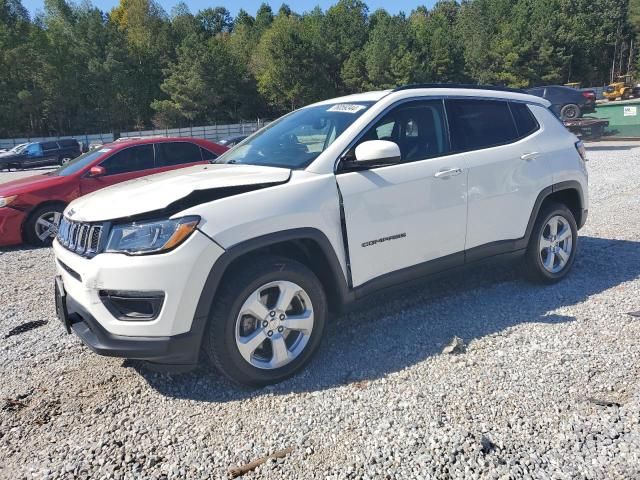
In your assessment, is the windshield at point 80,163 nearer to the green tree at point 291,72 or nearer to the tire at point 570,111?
the tire at point 570,111

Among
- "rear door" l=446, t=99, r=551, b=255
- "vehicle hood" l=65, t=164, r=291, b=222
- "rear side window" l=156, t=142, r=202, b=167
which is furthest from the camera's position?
"rear side window" l=156, t=142, r=202, b=167

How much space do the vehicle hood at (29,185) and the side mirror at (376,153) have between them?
240 inches

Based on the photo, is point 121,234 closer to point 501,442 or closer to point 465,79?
point 501,442

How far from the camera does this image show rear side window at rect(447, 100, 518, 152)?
4090 mm

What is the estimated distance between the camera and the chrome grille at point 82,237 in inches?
116

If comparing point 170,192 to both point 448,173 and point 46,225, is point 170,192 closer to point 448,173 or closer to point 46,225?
point 448,173

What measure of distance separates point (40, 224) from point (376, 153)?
629cm

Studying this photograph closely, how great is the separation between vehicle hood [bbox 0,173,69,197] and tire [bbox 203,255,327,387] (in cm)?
585

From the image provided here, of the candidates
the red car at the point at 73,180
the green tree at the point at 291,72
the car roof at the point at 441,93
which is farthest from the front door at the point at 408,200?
the green tree at the point at 291,72

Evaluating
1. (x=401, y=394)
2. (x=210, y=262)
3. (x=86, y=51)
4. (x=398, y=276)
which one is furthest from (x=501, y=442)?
(x=86, y=51)

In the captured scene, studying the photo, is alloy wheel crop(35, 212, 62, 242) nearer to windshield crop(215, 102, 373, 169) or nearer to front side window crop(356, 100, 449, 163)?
windshield crop(215, 102, 373, 169)

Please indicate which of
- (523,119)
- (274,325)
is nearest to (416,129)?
(523,119)

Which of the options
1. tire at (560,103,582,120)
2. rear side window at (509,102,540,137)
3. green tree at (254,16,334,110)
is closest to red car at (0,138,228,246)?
rear side window at (509,102,540,137)

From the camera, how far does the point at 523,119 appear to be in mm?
4629
